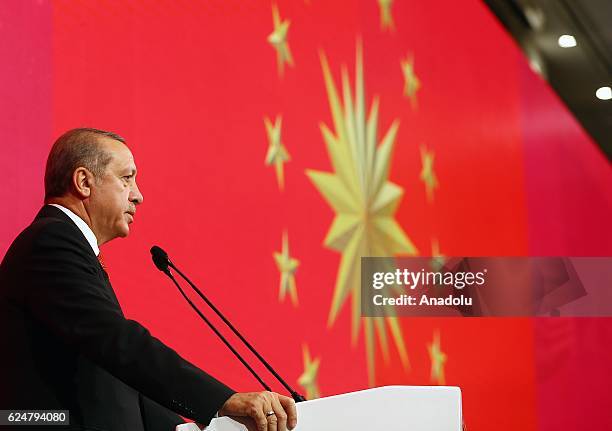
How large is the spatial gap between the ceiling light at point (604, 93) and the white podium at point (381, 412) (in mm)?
2501

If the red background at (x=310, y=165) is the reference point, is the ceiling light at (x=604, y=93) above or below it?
above

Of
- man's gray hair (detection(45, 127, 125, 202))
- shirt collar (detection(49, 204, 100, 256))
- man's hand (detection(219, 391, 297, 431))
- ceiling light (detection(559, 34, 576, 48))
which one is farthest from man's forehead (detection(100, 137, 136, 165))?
ceiling light (detection(559, 34, 576, 48))

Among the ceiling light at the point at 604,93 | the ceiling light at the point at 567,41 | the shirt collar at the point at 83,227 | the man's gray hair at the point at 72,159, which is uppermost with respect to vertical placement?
the ceiling light at the point at 567,41

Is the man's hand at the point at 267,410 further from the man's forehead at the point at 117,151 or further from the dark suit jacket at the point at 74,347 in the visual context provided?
the man's forehead at the point at 117,151

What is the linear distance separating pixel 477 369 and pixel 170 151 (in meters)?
1.51

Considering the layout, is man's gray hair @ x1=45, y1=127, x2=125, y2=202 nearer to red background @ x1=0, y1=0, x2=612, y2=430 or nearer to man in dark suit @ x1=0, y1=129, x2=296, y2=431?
man in dark suit @ x1=0, y1=129, x2=296, y2=431

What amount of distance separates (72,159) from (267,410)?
35.3 inches

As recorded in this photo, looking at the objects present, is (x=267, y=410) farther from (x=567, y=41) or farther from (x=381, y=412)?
(x=567, y=41)

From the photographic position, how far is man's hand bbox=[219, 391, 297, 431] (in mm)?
1630

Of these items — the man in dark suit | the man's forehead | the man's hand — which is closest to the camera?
the man's hand

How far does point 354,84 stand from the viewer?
12.3 ft

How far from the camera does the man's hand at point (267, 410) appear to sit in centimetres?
163

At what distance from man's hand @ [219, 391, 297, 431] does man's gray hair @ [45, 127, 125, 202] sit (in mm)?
805

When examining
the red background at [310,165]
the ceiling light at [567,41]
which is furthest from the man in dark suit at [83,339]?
the ceiling light at [567,41]
